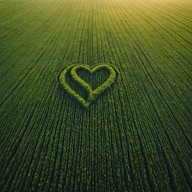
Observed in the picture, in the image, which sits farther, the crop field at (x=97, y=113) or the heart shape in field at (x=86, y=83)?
the heart shape in field at (x=86, y=83)

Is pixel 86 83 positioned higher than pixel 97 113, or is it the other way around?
pixel 86 83

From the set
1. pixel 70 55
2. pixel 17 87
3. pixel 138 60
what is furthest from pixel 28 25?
pixel 138 60

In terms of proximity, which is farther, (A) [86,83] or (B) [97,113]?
(A) [86,83]

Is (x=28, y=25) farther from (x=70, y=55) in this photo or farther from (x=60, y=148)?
(x=60, y=148)

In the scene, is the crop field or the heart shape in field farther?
the heart shape in field
